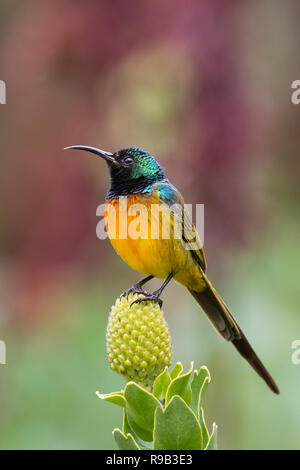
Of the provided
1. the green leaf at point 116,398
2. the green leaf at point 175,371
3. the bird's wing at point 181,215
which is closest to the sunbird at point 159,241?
the bird's wing at point 181,215

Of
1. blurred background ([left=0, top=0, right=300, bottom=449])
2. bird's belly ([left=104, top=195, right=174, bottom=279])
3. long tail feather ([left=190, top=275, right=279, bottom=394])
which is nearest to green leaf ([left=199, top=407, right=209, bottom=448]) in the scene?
long tail feather ([left=190, top=275, right=279, bottom=394])

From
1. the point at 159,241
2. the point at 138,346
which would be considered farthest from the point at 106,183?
the point at 138,346

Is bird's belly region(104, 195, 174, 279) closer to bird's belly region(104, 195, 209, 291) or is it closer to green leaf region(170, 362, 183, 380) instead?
bird's belly region(104, 195, 209, 291)

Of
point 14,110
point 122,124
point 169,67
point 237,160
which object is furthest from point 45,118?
point 237,160

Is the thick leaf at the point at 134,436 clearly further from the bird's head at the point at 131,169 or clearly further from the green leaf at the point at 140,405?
the bird's head at the point at 131,169

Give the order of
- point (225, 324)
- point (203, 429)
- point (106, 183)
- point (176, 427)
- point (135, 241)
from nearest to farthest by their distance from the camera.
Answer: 1. point (176, 427)
2. point (203, 429)
3. point (135, 241)
4. point (225, 324)
5. point (106, 183)

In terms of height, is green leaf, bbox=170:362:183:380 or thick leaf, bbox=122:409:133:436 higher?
green leaf, bbox=170:362:183:380

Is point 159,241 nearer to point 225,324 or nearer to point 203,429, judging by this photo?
point 225,324
